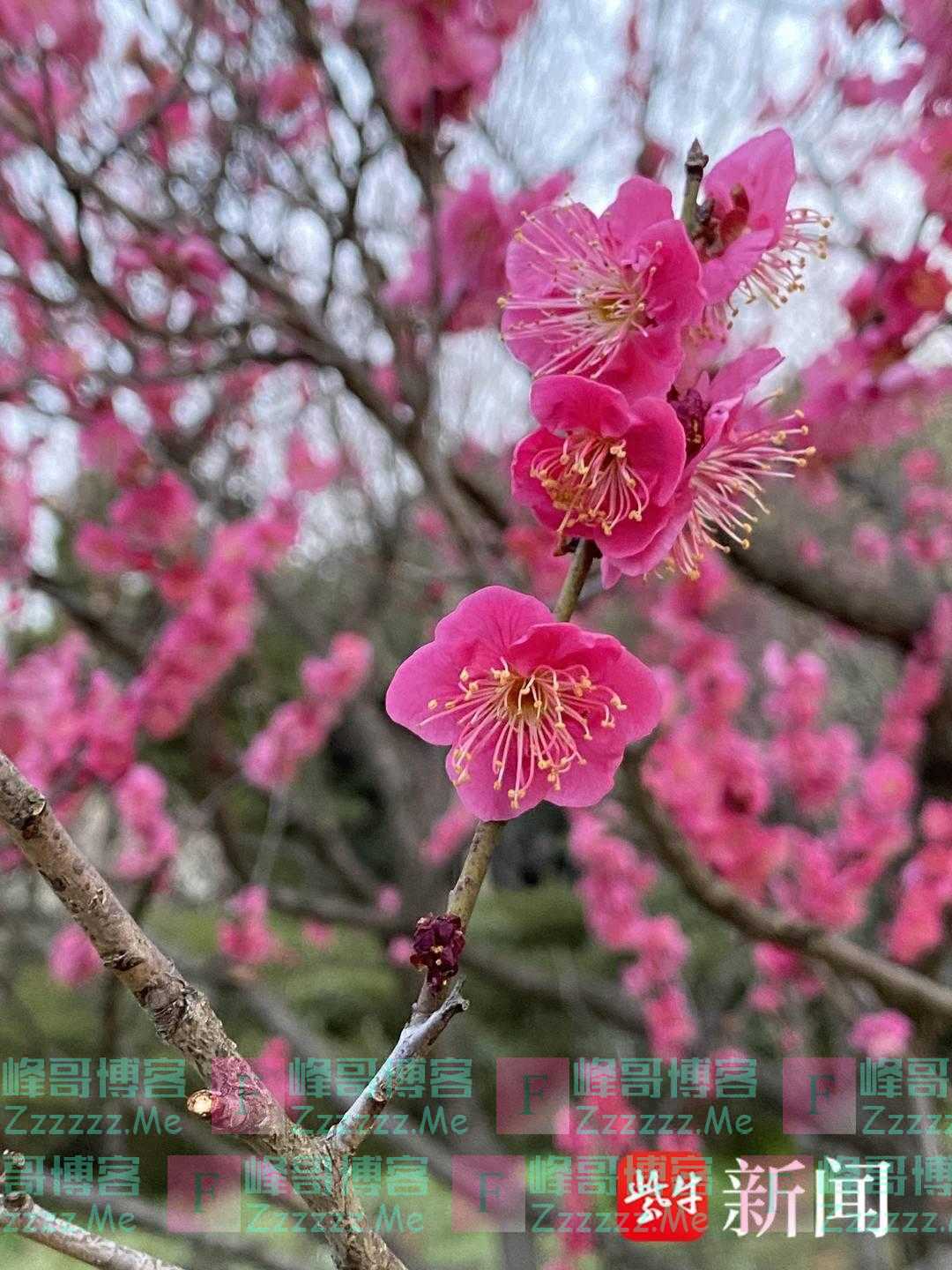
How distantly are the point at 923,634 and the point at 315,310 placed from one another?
67.7 inches

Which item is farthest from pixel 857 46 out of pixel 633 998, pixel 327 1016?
pixel 327 1016

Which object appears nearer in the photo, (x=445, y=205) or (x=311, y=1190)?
(x=311, y=1190)

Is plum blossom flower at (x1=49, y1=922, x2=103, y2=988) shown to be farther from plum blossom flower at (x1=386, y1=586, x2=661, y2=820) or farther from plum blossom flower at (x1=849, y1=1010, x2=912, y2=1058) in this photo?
plum blossom flower at (x1=386, y1=586, x2=661, y2=820)

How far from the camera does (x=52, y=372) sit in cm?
203

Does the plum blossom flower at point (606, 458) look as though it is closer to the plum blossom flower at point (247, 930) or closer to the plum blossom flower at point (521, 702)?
the plum blossom flower at point (521, 702)

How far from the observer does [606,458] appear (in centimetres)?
63

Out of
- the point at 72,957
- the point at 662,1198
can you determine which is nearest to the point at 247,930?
the point at 72,957

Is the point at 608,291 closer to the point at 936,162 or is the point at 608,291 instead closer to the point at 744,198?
the point at 744,198

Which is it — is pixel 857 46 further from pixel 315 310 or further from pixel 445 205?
pixel 315 310

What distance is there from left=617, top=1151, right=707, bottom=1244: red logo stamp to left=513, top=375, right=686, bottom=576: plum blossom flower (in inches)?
42.7

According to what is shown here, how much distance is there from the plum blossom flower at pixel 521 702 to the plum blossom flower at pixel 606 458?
73 millimetres

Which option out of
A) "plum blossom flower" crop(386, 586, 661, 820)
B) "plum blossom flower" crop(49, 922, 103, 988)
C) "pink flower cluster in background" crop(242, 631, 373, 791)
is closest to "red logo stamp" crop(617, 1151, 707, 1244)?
"plum blossom flower" crop(386, 586, 661, 820)

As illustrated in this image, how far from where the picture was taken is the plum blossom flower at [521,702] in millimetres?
592

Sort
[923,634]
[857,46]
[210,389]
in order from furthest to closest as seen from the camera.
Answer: [210,389] → [923,634] → [857,46]
